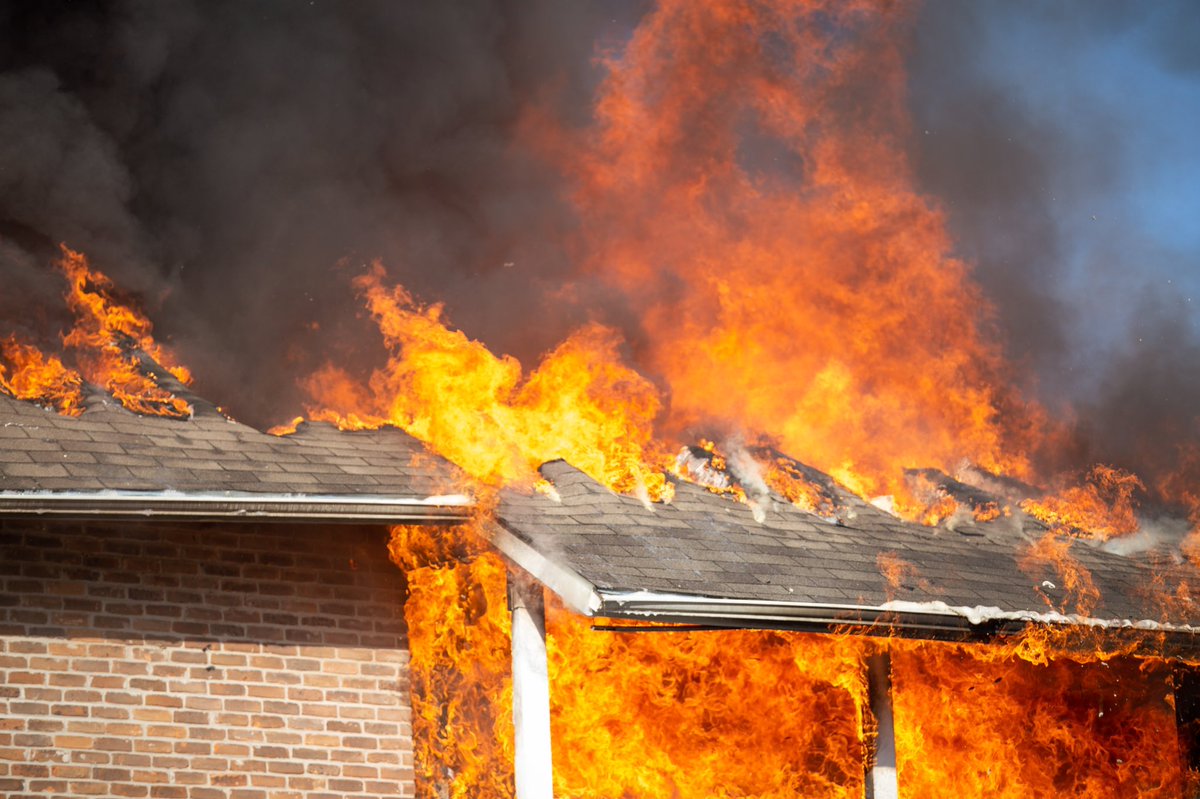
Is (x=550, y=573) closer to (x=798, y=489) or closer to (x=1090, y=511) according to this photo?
(x=798, y=489)

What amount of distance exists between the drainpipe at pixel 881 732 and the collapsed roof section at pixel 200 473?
2.57 meters

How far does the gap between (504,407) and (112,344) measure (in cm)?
223

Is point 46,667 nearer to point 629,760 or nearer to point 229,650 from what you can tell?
point 229,650

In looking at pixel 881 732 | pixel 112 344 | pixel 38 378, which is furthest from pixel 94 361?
pixel 881 732

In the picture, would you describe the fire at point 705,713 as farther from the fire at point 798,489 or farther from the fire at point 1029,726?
the fire at point 798,489

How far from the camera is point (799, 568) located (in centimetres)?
707

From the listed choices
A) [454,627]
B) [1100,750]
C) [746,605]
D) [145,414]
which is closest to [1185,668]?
[1100,750]

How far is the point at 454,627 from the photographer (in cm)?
714

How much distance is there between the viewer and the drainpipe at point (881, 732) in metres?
7.34

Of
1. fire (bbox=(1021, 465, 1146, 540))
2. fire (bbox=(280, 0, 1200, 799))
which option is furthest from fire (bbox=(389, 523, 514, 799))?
fire (bbox=(1021, 465, 1146, 540))

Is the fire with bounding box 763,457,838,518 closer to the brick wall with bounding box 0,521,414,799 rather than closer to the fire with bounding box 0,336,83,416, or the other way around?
the brick wall with bounding box 0,521,414,799

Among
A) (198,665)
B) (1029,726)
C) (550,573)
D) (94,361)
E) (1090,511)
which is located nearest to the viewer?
(550,573)

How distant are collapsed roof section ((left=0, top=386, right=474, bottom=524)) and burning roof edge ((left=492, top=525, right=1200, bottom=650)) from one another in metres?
0.62

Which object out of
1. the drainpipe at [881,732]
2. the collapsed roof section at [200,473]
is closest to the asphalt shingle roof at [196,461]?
the collapsed roof section at [200,473]
